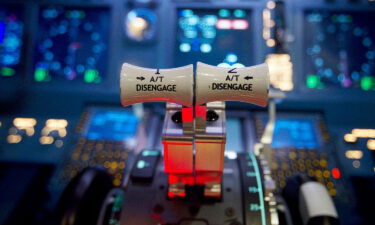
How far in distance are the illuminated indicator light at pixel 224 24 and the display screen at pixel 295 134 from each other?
1.90 ft

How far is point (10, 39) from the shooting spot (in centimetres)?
184

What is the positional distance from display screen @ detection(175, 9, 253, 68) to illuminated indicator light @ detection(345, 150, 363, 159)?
634mm

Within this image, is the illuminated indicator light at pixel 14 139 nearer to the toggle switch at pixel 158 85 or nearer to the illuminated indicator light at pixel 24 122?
the illuminated indicator light at pixel 24 122

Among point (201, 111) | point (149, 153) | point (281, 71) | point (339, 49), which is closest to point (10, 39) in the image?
point (149, 153)

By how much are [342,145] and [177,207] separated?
106cm

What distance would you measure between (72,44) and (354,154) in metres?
1.52

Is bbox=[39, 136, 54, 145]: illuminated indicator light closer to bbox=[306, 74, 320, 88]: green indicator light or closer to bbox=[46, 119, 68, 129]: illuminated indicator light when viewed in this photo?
bbox=[46, 119, 68, 129]: illuminated indicator light

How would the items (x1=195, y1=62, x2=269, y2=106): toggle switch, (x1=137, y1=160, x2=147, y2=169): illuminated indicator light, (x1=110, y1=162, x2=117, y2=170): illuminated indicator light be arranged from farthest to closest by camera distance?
(x1=110, y1=162, x2=117, y2=170): illuminated indicator light, (x1=137, y1=160, x2=147, y2=169): illuminated indicator light, (x1=195, y1=62, x2=269, y2=106): toggle switch

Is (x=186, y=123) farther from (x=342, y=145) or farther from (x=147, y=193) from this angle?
(x=342, y=145)

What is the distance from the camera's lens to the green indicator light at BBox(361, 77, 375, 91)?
5.49 ft

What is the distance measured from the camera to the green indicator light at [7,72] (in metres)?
1.79

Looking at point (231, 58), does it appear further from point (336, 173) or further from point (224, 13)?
point (336, 173)

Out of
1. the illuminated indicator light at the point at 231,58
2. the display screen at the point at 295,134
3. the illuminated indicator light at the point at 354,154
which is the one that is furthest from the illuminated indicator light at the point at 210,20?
the illuminated indicator light at the point at 354,154

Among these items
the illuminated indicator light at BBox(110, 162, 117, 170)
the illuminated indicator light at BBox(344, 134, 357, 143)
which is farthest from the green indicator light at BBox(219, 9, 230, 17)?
the illuminated indicator light at BBox(110, 162, 117, 170)
